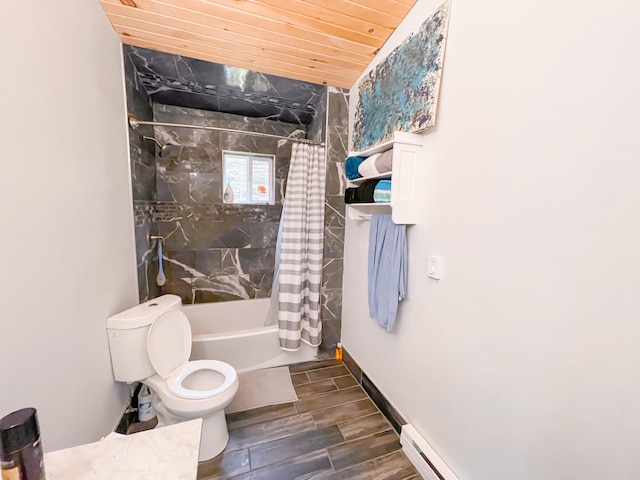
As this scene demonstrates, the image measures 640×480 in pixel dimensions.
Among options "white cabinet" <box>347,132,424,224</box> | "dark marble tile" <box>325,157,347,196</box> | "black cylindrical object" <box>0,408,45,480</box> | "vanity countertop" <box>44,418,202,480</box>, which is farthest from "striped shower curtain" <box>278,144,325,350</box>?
"black cylindrical object" <box>0,408,45,480</box>

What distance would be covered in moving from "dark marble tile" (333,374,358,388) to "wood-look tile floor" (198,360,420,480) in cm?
6

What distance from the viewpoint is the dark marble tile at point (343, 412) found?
66.4 inches

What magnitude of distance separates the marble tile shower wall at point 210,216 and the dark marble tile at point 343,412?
1485 millimetres

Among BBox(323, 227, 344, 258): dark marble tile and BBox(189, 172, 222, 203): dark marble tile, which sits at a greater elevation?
BBox(189, 172, 222, 203): dark marble tile

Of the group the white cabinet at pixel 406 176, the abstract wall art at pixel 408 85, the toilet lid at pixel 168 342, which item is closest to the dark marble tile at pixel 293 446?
the toilet lid at pixel 168 342

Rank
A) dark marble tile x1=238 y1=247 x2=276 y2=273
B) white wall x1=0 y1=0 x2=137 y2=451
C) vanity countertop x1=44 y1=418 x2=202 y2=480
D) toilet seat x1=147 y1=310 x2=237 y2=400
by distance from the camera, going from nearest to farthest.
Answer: vanity countertop x1=44 y1=418 x2=202 y2=480
white wall x1=0 y1=0 x2=137 y2=451
toilet seat x1=147 y1=310 x2=237 y2=400
dark marble tile x1=238 y1=247 x2=276 y2=273

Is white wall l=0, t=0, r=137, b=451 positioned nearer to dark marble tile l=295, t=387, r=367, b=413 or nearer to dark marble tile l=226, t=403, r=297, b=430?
dark marble tile l=226, t=403, r=297, b=430

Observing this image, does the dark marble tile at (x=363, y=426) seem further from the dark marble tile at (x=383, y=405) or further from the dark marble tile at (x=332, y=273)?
the dark marble tile at (x=332, y=273)

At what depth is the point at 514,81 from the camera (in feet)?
2.98

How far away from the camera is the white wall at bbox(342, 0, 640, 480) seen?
2.20 ft

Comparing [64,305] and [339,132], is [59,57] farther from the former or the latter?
[339,132]

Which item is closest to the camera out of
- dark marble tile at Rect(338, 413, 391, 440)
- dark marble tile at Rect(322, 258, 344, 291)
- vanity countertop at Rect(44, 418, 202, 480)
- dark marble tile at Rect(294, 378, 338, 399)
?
vanity countertop at Rect(44, 418, 202, 480)

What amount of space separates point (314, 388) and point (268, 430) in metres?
0.49

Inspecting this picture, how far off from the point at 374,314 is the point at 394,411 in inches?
25.2
